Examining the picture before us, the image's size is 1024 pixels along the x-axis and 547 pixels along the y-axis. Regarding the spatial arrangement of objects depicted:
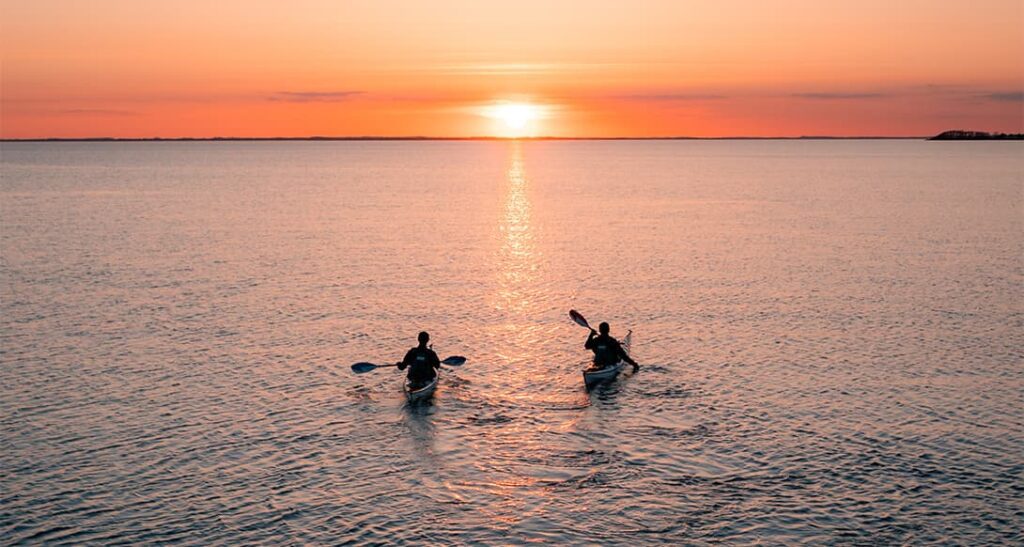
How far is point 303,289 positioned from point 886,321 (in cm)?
3461

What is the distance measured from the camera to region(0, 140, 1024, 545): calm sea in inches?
969

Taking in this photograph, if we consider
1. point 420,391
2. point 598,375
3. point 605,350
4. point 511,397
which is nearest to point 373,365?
point 420,391

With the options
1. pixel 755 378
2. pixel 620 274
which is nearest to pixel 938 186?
pixel 620 274

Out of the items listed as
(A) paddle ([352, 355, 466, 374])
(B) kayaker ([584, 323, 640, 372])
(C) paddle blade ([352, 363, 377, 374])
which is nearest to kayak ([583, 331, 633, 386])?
(B) kayaker ([584, 323, 640, 372])

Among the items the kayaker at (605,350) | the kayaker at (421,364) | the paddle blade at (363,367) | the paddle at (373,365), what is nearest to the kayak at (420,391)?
the kayaker at (421,364)

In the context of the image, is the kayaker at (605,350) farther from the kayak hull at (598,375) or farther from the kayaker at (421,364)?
the kayaker at (421,364)

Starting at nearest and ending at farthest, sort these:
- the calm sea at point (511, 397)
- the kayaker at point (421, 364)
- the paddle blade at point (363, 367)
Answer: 1. the calm sea at point (511, 397)
2. the kayaker at point (421, 364)
3. the paddle blade at point (363, 367)

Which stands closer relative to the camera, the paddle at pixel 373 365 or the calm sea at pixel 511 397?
the calm sea at pixel 511 397

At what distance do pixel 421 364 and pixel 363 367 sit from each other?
291cm

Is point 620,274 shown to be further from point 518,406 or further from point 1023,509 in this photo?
point 1023,509

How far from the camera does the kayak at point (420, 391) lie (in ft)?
114

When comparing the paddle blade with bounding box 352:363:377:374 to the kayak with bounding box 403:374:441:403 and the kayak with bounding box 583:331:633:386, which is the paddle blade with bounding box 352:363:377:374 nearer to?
the kayak with bounding box 403:374:441:403

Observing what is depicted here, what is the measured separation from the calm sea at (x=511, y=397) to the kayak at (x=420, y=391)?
66 cm

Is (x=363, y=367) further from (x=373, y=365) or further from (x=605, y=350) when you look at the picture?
(x=605, y=350)
